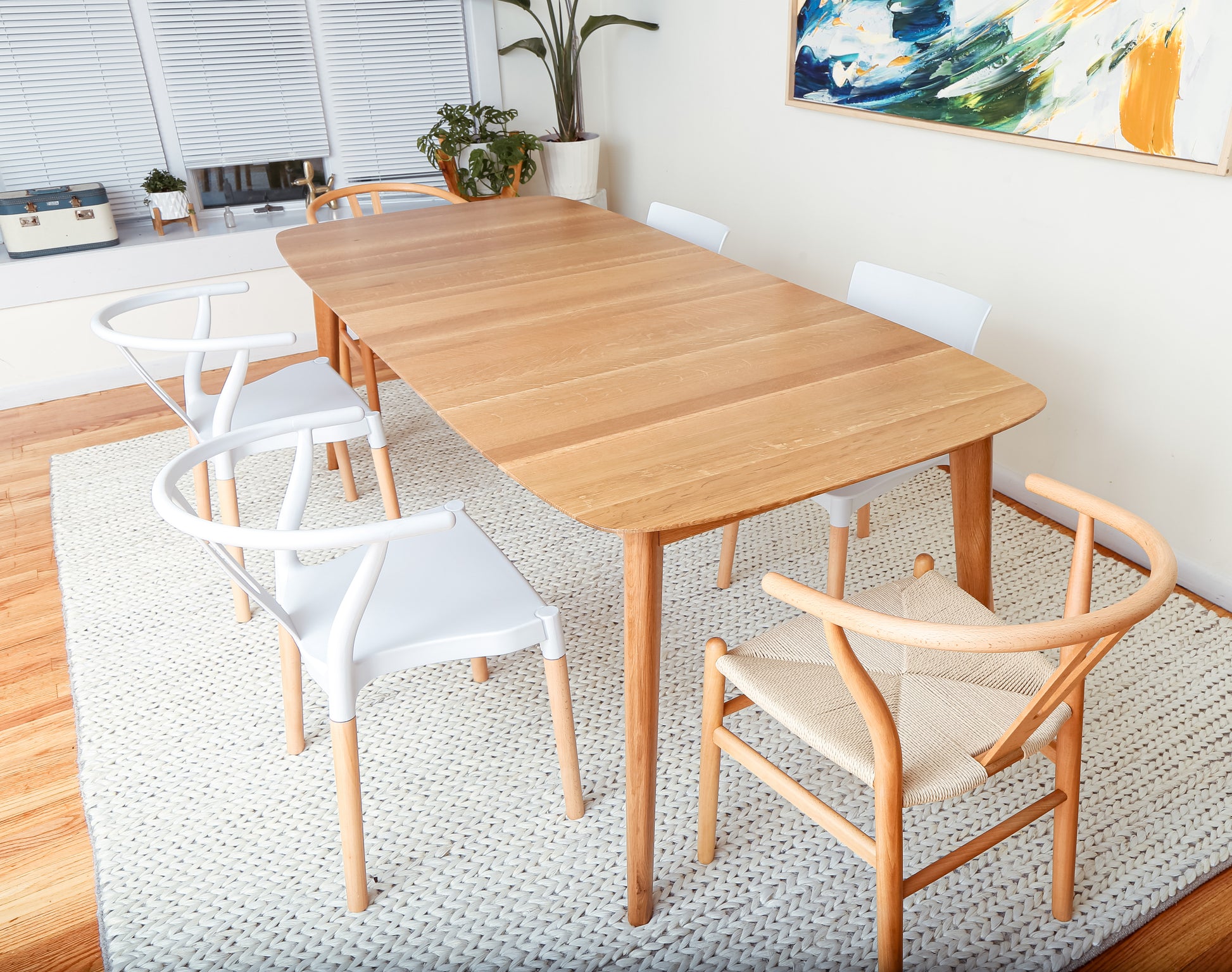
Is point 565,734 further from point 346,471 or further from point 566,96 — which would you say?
point 566,96

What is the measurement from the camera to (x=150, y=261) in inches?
144

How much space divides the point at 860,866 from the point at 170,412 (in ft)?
9.54

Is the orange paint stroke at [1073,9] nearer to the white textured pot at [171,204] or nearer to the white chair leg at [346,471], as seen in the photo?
the white chair leg at [346,471]

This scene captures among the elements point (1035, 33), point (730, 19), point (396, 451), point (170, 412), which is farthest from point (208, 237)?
point (1035, 33)

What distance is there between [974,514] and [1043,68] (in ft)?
4.42

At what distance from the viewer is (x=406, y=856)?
1630 millimetres

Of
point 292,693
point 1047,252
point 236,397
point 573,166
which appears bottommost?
point 292,693

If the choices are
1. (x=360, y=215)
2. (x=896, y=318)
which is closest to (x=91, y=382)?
(x=360, y=215)

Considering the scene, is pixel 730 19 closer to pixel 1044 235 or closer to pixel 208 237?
pixel 1044 235

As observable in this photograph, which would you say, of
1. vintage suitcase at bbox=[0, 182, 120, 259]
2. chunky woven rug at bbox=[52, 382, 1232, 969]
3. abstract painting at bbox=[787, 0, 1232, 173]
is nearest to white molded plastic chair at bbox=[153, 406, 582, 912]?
chunky woven rug at bbox=[52, 382, 1232, 969]

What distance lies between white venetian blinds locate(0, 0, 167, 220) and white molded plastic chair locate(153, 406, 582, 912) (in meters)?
2.93

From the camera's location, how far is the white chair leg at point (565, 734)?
1.54m

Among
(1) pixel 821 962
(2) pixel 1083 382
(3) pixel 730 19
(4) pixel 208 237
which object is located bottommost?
(1) pixel 821 962

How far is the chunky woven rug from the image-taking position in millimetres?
1476
